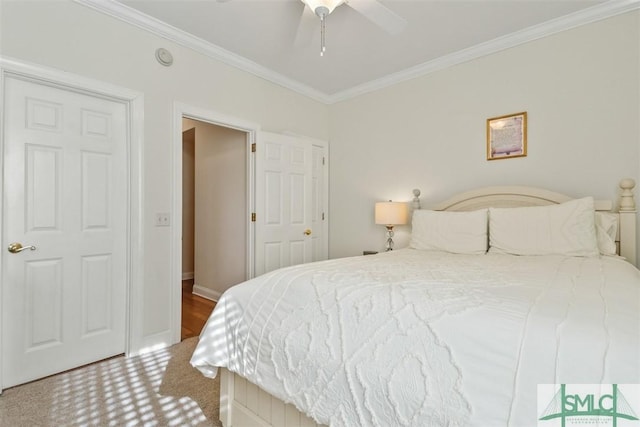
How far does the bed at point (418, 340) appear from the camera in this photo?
0.72m

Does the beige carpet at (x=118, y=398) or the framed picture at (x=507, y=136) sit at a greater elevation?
the framed picture at (x=507, y=136)

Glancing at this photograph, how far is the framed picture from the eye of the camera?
2729 mm

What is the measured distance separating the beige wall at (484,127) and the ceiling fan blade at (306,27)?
4.09 ft

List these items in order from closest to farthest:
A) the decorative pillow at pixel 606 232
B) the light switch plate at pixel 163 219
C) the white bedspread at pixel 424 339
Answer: the white bedspread at pixel 424 339 → the decorative pillow at pixel 606 232 → the light switch plate at pixel 163 219

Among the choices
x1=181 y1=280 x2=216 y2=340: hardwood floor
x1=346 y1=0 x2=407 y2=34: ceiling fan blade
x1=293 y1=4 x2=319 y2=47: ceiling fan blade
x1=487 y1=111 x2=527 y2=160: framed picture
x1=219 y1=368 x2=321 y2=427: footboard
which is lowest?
x1=181 y1=280 x2=216 y2=340: hardwood floor

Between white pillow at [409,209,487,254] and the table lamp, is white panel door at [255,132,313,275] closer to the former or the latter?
the table lamp

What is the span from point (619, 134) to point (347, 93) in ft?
8.76

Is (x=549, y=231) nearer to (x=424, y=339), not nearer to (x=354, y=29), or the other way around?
(x=424, y=339)

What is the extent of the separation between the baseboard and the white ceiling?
2.71 meters

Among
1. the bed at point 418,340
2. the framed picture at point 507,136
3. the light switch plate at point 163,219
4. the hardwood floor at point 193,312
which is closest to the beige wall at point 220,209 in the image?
the hardwood floor at point 193,312

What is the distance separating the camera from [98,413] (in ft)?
5.55

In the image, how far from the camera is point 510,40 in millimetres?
2756

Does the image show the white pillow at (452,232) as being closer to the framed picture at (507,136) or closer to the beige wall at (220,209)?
the framed picture at (507,136)

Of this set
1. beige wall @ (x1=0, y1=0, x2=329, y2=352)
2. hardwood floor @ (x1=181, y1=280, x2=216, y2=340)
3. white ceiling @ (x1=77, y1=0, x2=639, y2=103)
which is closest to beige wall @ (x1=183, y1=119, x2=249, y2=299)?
hardwood floor @ (x1=181, y1=280, x2=216, y2=340)
